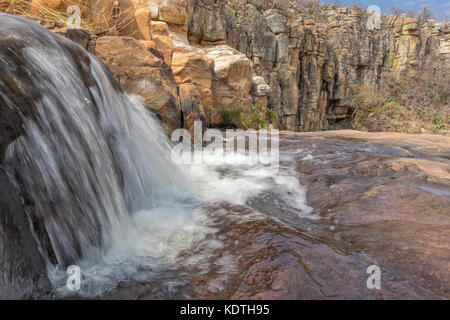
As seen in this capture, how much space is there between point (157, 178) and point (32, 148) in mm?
1443

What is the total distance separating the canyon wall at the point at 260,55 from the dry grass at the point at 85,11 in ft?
0.54

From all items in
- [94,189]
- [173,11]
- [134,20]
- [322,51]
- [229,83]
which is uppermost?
[322,51]

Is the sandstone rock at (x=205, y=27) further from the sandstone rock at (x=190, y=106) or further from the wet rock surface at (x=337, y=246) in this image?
the wet rock surface at (x=337, y=246)

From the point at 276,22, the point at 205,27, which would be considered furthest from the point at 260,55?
the point at 205,27

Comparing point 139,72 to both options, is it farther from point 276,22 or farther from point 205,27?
point 276,22

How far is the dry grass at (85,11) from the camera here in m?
3.57

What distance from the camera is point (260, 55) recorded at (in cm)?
1911

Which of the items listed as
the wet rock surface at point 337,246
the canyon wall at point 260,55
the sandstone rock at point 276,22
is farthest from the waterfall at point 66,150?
the sandstone rock at point 276,22

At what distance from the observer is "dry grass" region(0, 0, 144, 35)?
3.57 m

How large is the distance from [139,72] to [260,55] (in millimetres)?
16421

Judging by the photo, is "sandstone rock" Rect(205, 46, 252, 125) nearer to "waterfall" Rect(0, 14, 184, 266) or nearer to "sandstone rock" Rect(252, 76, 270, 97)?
"sandstone rock" Rect(252, 76, 270, 97)

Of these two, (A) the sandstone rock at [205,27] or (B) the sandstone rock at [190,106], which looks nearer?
(B) the sandstone rock at [190,106]
